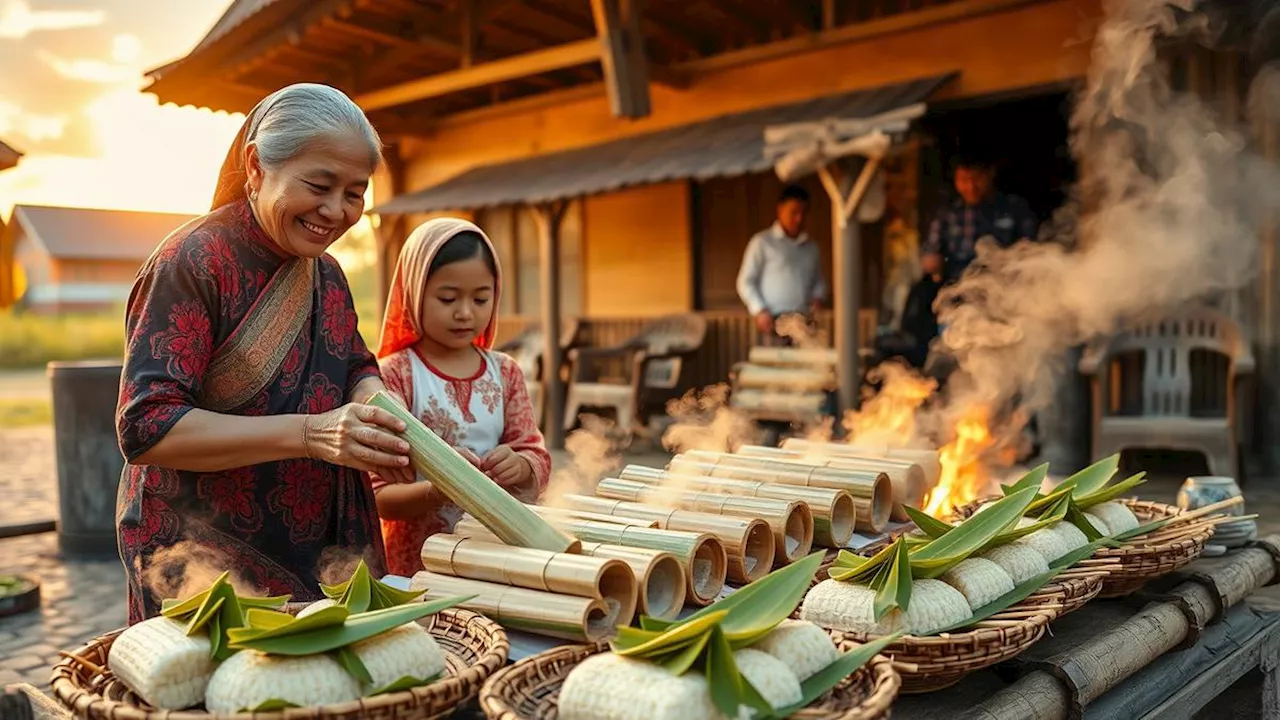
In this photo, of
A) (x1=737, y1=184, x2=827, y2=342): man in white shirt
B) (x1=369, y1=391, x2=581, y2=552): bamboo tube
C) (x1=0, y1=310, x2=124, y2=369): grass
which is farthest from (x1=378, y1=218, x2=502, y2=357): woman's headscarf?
(x1=0, y1=310, x2=124, y2=369): grass

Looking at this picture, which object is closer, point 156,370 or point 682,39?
point 156,370

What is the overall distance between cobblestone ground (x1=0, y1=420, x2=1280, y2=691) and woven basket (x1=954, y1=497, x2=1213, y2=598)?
8.65 ft

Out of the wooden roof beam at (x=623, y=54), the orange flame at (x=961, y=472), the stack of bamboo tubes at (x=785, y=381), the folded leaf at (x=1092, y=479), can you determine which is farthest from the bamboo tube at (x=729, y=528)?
the wooden roof beam at (x=623, y=54)

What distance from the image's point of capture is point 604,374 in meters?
11.6

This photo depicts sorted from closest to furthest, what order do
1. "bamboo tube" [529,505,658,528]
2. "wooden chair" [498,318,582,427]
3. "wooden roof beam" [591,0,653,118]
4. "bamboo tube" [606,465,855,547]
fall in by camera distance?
"bamboo tube" [529,505,658,528] < "bamboo tube" [606,465,855,547] < "wooden roof beam" [591,0,653,118] < "wooden chair" [498,318,582,427]

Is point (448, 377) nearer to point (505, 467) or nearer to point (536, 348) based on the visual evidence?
point (505, 467)

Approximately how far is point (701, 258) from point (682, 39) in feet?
8.11

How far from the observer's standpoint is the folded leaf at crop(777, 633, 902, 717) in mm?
1364

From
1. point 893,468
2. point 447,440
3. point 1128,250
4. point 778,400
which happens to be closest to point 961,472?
point 893,468

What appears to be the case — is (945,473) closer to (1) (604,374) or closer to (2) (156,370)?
(2) (156,370)

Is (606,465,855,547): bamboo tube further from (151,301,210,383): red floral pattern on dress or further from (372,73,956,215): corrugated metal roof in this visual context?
(372,73,956,215): corrugated metal roof

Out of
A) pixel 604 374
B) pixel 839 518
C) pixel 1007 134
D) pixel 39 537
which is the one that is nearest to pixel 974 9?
pixel 1007 134

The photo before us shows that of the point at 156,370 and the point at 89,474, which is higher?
the point at 156,370

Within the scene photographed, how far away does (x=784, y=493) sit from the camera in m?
2.33
